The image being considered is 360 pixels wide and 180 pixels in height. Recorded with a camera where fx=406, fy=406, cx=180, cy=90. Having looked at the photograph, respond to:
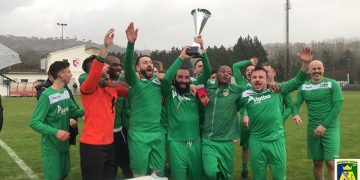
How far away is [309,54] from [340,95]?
93cm

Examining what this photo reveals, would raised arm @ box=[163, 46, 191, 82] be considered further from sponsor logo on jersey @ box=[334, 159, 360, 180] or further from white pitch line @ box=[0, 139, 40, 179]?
white pitch line @ box=[0, 139, 40, 179]

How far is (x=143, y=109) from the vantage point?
548 cm

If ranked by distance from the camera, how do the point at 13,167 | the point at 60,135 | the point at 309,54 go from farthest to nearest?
the point at 13,167 → the point at 309,54 → the point at 60,135

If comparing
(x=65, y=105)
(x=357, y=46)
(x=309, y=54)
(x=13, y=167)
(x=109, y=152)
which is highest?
(x=357, y=46)

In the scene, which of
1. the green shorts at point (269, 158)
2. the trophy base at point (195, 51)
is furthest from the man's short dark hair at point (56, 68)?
the green shorts at point (269, 158)

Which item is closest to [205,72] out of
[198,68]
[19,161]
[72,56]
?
[198,68]

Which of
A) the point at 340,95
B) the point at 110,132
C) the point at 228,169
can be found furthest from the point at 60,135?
the point at 340,95

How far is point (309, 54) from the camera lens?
608 centimetres

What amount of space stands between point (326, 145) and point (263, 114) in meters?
1.46

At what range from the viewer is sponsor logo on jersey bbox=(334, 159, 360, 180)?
11.2 ft

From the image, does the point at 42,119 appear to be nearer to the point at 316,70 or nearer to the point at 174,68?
the point at 174,68

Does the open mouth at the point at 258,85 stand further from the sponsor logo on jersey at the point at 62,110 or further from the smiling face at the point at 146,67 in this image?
the sponsor logo on jersey at the point at 62,110

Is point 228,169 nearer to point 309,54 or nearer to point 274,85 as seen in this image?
point 274,85

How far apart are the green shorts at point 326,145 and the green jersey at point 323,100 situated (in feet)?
0.42
